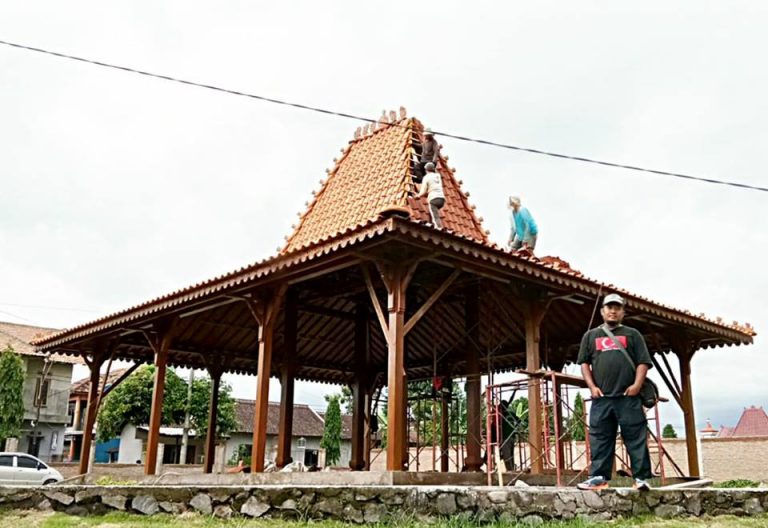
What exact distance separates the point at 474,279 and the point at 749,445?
490 inches

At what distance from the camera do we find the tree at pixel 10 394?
28.4m

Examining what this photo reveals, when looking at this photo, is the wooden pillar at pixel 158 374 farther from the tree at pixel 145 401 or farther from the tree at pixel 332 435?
the tree at pixel 332 435

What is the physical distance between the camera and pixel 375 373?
51.0ft

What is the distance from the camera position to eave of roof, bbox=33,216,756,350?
7477 mm

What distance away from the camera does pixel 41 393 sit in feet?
112

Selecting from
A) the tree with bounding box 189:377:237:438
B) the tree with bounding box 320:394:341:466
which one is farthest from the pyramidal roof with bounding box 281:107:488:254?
the tree with bounding box 320:394:341:466

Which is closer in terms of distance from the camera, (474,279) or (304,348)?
(474,279)

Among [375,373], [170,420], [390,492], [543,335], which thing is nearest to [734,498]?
[390,492]

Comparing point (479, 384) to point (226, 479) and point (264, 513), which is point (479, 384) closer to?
point (226, 479)

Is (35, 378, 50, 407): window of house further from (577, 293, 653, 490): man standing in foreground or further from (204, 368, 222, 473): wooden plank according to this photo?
(577, 293, 653, 490): man standing in foreground

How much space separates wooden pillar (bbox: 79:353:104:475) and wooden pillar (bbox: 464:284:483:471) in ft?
25.1

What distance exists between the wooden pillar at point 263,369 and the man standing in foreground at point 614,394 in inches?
175

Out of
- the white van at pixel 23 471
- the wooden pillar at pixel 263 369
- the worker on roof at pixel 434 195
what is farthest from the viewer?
the white van at pixel 23 471

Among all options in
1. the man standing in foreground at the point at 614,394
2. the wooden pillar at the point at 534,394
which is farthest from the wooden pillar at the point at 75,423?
the man standing in foreground at the point at 614,394
